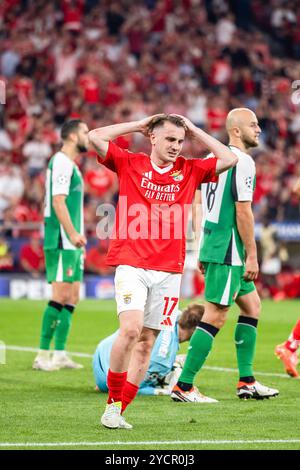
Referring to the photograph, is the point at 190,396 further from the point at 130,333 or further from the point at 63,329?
the point at 63,329

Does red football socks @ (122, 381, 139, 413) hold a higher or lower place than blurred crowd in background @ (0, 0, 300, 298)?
lower

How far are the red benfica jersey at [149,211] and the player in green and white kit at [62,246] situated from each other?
3.93 meters

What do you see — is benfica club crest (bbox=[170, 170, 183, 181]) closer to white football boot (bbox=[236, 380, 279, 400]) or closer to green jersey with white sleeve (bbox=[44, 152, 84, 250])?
white football boot (bbox=[236, 380, 279, 400])

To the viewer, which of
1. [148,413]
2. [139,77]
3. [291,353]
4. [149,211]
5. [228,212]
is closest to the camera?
[149,211]

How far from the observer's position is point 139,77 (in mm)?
27719

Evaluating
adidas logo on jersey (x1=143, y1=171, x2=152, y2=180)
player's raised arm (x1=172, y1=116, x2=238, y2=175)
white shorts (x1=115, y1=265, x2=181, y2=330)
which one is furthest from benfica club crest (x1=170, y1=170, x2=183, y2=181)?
white shorts (x1=115, y1=265, x2=181, y2=330)

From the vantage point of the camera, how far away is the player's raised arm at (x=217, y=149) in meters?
7.97

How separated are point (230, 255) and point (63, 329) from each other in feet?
10.9

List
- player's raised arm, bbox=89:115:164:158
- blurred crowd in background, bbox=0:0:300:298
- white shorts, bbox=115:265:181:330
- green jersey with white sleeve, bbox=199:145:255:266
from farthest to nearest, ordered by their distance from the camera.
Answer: blurred crowd in background, bbox=0:0:300:298 < green jersey with white sleeve, bbox=199:145:255:266 < player's raised arm, bbox=89:115:164:158 < white shorts, bbox=115:265:181:330

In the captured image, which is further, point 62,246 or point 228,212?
point 62,246

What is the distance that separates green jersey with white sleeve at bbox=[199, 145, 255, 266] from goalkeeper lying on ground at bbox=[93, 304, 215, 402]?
786 mm

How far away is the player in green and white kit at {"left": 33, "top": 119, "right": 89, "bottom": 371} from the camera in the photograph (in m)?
12.0

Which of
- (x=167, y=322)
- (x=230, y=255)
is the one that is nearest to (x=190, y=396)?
(x=230, y=255)

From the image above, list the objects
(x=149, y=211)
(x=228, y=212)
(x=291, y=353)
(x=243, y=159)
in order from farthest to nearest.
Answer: (x=291, y=353) → (x=228, y=212) → (x=243, y=159) → (x=149, y=211)
